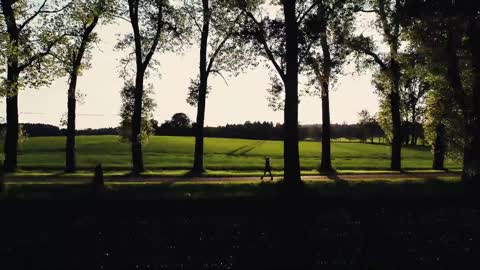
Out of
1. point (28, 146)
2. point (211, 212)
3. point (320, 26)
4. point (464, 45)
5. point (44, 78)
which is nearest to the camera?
point (211, 212)

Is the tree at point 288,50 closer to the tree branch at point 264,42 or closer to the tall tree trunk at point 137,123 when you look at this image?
the tree branch at point 264,42

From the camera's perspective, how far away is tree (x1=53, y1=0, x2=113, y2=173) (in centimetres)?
3056

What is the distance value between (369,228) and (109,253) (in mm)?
8906

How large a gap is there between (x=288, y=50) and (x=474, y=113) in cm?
940

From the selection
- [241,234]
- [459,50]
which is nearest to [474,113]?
[459,50]

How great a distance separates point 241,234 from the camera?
52.4ft

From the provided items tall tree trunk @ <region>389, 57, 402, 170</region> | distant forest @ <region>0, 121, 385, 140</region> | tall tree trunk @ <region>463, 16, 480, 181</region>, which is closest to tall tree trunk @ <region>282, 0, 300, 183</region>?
tall tree trunk @ <region>463, 16, 480, 181</region>

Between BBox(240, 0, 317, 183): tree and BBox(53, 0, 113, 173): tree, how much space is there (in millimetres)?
11324

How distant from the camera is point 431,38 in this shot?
2428 centimetres

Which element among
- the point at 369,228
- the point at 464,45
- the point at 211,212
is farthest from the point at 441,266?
the point at 464,45

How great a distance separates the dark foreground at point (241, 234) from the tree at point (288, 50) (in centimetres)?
658

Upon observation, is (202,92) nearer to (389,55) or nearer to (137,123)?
(137,123)

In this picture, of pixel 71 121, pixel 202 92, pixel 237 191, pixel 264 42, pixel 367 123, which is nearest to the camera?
pixel 237 191

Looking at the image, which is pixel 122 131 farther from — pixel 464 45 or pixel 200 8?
pixel 464 45
